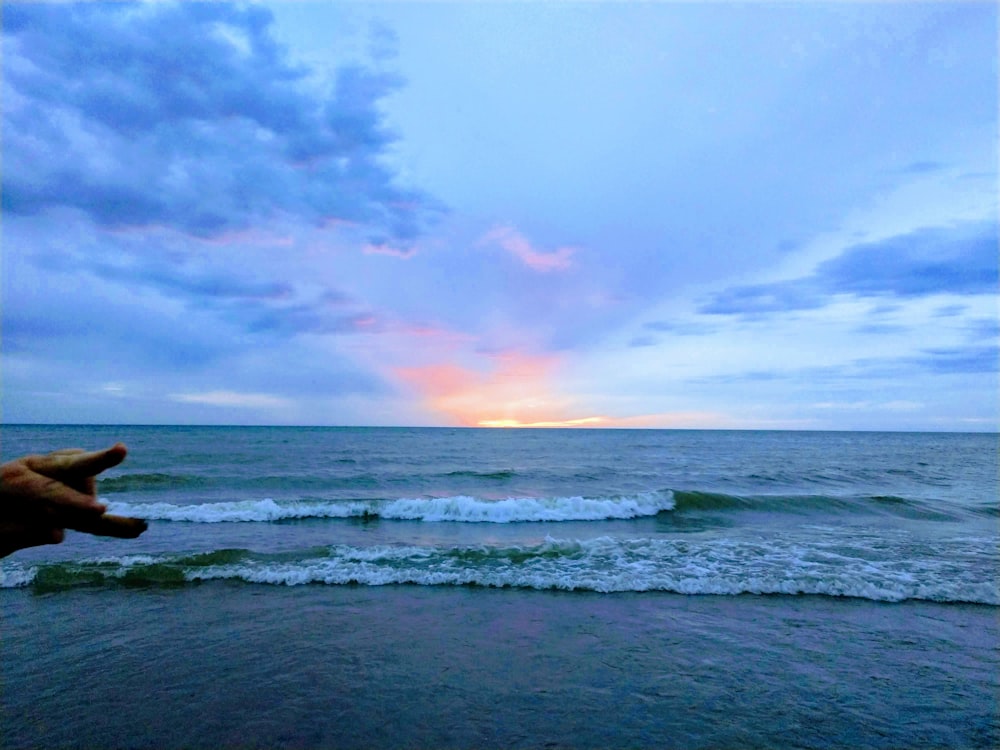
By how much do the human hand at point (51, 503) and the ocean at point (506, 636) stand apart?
458cm

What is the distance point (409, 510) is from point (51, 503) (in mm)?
17834

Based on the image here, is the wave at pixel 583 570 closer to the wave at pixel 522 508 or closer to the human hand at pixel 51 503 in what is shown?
the wave at pixel 522 508

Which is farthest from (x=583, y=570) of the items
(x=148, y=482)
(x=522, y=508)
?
(x=148, y=482)

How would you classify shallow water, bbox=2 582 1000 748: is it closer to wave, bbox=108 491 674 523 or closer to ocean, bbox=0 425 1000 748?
ocean, bbox=0 425 1000 748

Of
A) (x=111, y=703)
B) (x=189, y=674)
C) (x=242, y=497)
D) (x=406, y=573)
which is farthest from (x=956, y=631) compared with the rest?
(x=242, y=497)

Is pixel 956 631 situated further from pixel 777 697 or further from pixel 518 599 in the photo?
pixel 518 599

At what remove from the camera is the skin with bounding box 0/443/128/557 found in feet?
6.38

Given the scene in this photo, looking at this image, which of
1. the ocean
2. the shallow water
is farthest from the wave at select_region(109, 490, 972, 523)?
the shallow water

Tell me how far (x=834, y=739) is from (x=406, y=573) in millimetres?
7656

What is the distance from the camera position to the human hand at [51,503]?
1.94m

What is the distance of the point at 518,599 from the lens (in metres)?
9.63

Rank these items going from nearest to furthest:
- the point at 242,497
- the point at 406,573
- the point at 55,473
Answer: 1. the point at 55,473
2. the point at 406,573
3. the point at 242,497

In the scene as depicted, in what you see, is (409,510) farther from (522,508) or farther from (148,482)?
(148,482)

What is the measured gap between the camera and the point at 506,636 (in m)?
7.95
